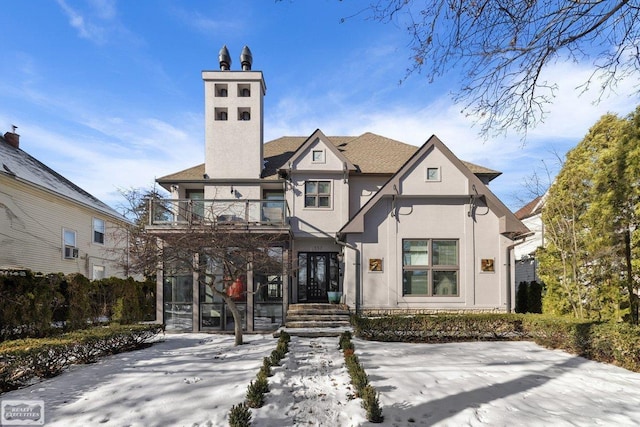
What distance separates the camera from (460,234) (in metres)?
14.0

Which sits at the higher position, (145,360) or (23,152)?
(23,152)

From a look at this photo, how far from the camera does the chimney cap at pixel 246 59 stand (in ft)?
56.7

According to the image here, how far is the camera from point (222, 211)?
524 inches

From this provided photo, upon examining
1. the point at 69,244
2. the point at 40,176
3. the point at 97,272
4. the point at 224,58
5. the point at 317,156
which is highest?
the point at 224,58

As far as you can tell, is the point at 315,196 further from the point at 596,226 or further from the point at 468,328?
the point at 596,226

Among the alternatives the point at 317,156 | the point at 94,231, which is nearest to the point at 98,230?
the point at 94,231

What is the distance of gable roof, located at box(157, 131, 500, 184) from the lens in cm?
1588

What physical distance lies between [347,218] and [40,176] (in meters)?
15.5

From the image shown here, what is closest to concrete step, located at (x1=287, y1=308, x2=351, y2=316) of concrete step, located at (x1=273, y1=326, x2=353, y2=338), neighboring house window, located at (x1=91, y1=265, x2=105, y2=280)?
concrete step, located at (x1=273, y1=326, x2=353, y2=338)

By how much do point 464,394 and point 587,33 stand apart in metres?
5.54

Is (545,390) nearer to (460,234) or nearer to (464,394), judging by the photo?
(464,394)

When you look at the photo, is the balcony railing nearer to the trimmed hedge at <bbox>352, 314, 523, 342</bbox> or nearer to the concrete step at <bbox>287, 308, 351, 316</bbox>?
the concrete step at <bbox>287, 308, 351, 316</bbox>

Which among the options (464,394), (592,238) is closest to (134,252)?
(464,394)

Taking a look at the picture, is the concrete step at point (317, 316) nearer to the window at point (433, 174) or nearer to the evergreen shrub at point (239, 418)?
the window at point (433, 174)
